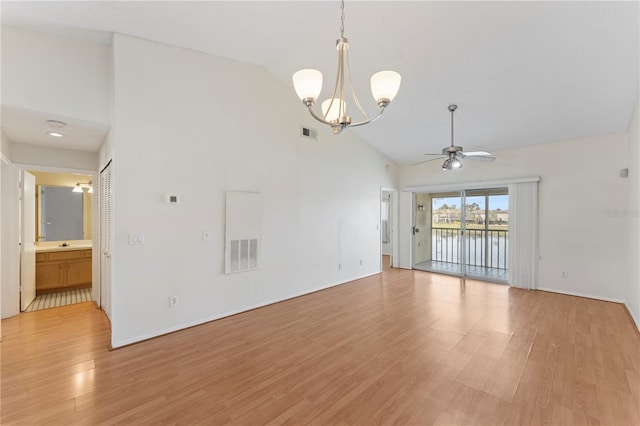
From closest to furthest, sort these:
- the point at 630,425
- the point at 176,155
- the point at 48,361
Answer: the point at 630,425 → the point at 48,361 → the point at 176,155

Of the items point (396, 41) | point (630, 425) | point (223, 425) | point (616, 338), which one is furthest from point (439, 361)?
point (396, 41)

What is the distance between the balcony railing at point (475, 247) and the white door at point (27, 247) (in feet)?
27.2

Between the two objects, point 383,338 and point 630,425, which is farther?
point 383,338

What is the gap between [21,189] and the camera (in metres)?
4.00

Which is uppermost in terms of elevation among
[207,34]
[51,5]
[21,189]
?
[207,34]

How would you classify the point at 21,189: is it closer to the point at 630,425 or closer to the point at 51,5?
the point at 51,5

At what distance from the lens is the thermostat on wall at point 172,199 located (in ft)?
11.1

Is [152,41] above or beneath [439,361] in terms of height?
above

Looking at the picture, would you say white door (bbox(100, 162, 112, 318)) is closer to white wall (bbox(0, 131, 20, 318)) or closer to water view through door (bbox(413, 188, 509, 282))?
white wall (bbox(0, 131, 20, 318))

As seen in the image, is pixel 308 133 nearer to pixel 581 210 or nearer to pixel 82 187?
pixel 82 187

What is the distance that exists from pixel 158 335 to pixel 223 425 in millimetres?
1866

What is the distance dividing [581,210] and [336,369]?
5178 mm

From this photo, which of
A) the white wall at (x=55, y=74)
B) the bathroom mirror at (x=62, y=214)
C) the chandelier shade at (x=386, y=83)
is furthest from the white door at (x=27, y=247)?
the chandelier shade at (x=386, y=83)

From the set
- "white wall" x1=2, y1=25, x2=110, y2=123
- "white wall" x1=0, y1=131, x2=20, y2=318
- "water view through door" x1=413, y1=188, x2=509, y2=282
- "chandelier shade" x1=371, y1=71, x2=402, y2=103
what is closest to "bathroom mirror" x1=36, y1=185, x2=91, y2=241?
"white wall" x1=0, y1=131, x2=20, y2=318
